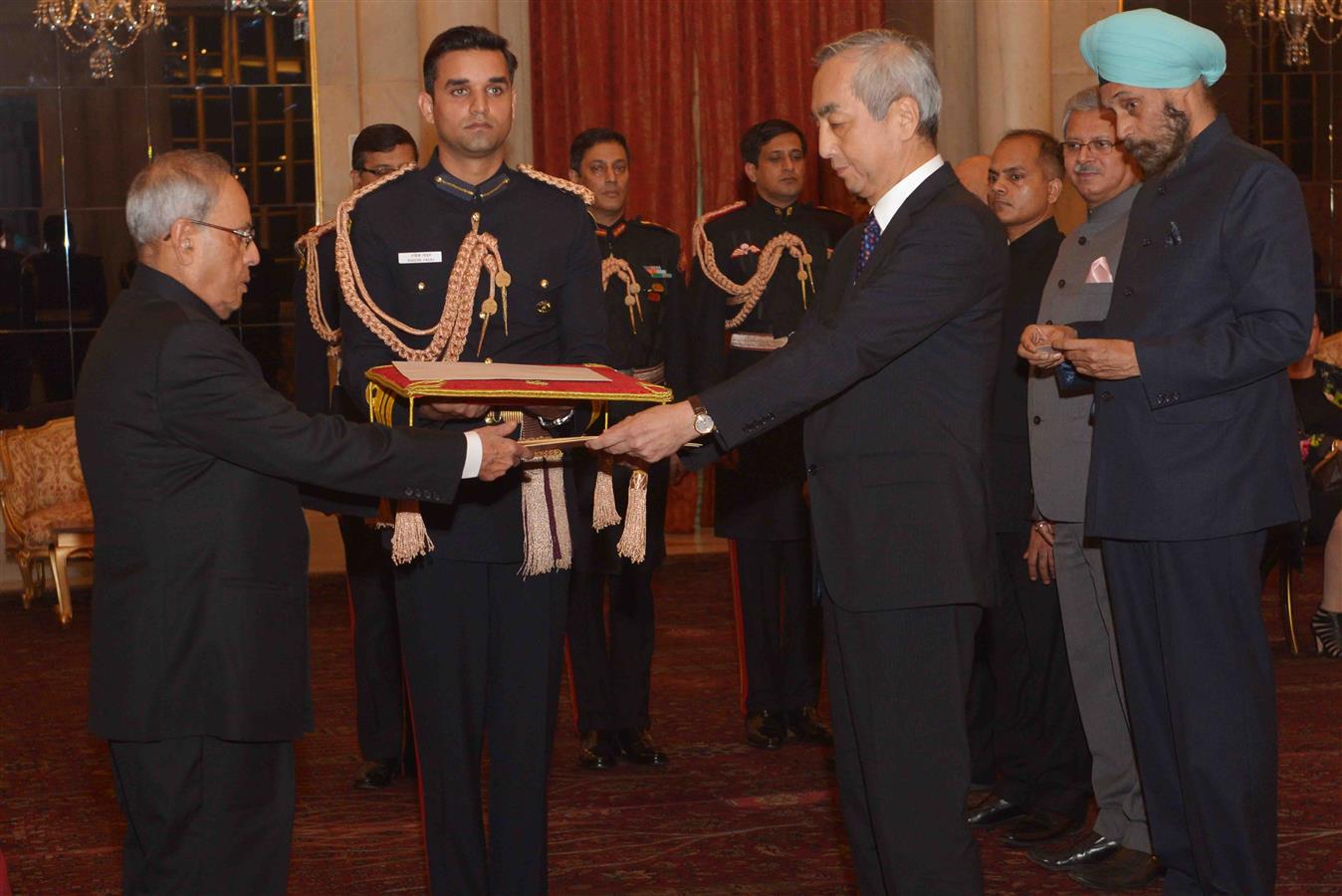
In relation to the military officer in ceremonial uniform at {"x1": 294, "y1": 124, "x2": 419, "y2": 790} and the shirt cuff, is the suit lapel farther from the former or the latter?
the military officer in ceremonial uniform at {"x1": 294, "y1": 124, "x2": 419, "y2": 790}

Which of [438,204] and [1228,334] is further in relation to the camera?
[438,204]

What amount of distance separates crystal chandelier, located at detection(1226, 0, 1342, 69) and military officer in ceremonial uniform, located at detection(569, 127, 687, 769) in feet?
18.3

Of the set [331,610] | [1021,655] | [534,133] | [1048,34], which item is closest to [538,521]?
[1021,655]

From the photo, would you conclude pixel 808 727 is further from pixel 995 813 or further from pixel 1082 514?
pixel 1082 514

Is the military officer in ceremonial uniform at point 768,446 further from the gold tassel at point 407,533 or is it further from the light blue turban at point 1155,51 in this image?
the gold tassel at point 407,533

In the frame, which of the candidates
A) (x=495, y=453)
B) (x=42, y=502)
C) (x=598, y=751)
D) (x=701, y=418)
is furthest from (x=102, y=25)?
(x=701, y=418)

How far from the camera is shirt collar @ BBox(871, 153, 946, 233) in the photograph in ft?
9.40

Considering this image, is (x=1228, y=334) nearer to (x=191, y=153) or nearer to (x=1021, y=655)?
(x=1021, y=655)

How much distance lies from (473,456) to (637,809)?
6.06 ft

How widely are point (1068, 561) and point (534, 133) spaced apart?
6.18 m

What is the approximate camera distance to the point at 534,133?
369 inches

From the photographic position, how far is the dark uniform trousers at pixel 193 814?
273cm

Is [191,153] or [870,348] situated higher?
[191,153]

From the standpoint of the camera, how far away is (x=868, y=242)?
116 inches
